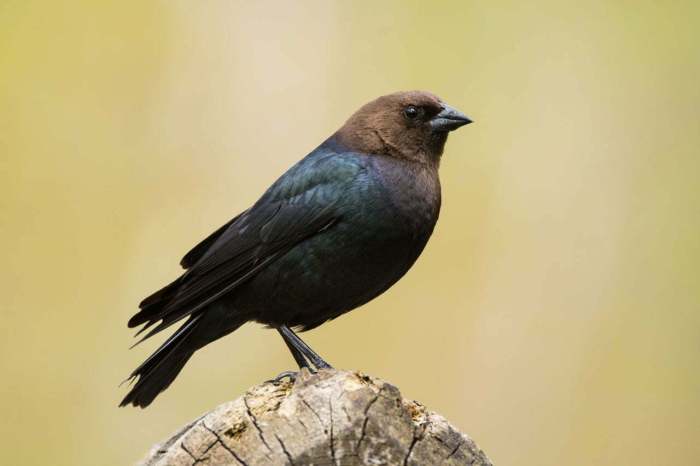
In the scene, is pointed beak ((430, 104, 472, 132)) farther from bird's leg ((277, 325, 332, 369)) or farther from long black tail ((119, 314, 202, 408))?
long black tail ((119, 314, 202, 408))

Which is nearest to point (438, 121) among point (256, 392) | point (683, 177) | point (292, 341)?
point (292, 341)

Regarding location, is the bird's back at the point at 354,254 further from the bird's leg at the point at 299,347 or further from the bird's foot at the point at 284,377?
the bird's foot at the point at 284,377

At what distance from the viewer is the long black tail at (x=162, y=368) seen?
382 centimetres

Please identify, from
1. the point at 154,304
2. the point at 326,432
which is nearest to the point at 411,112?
the point at 154,304

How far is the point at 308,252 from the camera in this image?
12.2 feet

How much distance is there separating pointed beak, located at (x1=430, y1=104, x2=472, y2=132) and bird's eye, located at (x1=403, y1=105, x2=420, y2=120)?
0.07 metres

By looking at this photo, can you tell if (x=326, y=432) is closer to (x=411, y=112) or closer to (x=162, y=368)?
(x=162, y=368)

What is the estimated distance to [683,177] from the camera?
576 cm

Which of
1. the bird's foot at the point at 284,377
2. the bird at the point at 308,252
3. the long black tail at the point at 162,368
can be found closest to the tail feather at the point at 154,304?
the bird at the point at 308,252

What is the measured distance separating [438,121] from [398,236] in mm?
689

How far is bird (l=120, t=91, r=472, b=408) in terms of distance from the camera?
3664 millimetres

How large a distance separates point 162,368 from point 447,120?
1.55 m

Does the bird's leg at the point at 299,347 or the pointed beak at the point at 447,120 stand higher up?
the pointed beak at the point at 447,120

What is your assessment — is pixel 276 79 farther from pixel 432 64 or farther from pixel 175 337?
pixel 175 337
